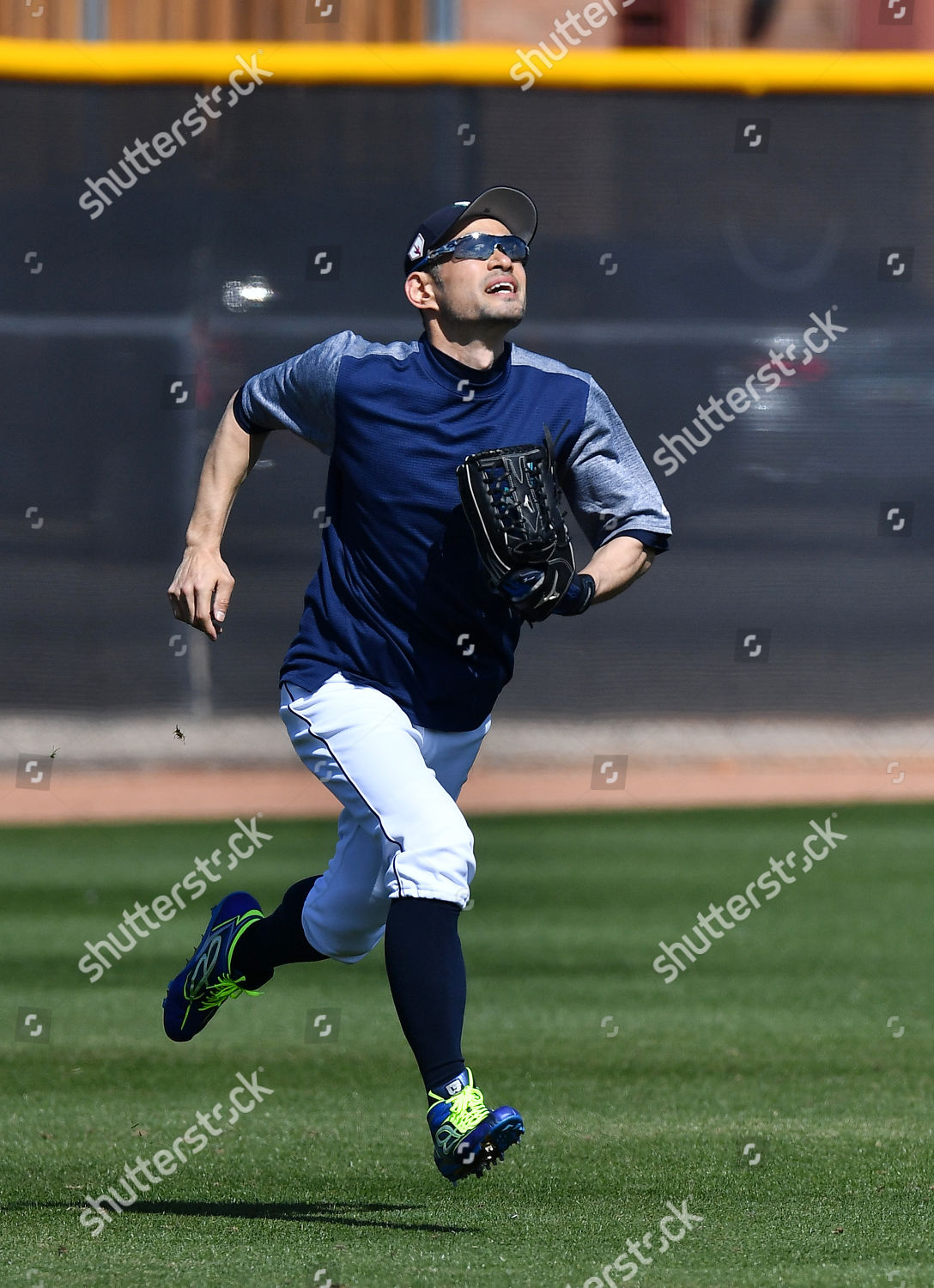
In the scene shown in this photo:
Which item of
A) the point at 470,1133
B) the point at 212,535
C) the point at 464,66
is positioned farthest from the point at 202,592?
the point at 464,66

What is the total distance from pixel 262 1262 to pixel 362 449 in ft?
4.93

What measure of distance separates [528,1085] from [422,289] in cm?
236

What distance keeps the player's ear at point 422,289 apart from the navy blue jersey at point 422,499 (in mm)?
86

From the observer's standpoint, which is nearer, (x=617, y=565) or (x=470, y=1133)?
(x=470, y=1133)

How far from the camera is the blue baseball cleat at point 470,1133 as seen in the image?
336 cm

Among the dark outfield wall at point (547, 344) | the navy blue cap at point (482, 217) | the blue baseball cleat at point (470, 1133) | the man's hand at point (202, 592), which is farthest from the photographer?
the dark outfield wall at point (547, 344)

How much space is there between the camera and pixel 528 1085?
212 inches

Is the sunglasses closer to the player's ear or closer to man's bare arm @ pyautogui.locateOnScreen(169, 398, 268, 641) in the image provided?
the player's ear

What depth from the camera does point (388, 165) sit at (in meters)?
11.2

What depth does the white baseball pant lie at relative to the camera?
11.9 ft

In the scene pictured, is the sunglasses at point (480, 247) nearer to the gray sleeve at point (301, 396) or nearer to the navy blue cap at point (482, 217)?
the navy blue cap at point (482, 217)

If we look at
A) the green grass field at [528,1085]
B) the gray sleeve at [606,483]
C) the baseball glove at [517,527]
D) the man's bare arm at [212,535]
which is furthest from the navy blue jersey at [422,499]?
the green grass field at [528,1085]

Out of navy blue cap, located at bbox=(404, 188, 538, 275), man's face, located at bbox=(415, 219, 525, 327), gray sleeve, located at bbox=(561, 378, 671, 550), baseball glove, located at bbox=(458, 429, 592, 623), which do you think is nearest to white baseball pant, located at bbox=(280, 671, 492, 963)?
baseball glove, located at bbox=(458, 429, 592, 623)

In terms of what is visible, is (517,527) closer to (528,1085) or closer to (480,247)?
(480,247)
